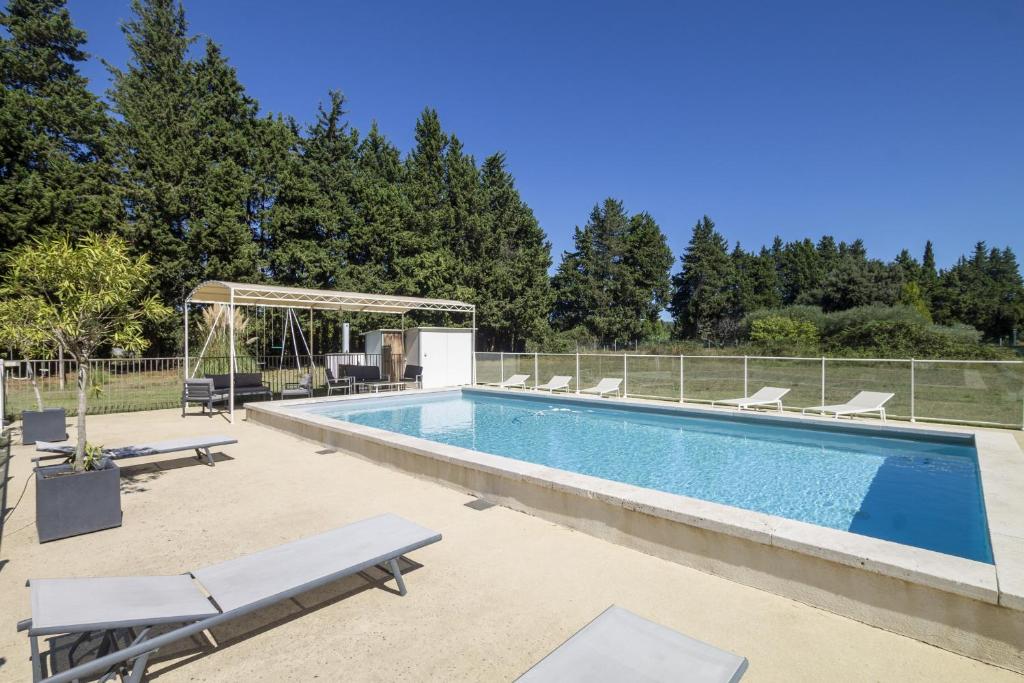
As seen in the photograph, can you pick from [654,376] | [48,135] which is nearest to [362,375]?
[654,376]

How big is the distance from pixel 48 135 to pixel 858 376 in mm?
28931

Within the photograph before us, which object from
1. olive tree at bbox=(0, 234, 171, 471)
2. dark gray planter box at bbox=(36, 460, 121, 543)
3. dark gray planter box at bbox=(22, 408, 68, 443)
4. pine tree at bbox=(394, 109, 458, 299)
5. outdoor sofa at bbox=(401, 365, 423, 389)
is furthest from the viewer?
pine tree at bbox=(394, 109, 458, 299)

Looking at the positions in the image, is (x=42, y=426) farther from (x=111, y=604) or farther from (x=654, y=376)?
(x=654, y=376)

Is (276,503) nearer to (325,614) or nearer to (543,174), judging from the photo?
(325,614)

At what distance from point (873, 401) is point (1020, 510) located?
6.32 metres

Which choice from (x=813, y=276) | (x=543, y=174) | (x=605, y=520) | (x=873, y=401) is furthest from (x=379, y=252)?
(x=813, y=276)

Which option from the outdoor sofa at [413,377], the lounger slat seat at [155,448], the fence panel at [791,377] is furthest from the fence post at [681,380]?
the lounger slat seat at [155,448]

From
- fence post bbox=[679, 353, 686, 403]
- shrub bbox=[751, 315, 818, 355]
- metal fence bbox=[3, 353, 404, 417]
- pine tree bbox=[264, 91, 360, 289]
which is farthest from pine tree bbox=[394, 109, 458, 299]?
shrub bbox=[751, 315, 818, 355]

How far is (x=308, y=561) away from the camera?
2.98 metres

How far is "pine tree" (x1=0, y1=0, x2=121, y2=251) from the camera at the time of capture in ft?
61.8

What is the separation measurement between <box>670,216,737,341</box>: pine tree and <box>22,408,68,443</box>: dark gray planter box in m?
48.8

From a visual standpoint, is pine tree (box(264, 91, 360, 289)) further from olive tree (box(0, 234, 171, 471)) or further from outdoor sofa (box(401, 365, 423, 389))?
olive tree (box(0, 234, 171, 471))

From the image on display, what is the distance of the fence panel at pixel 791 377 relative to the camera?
10.9 meters

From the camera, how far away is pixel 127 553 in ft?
12.7
